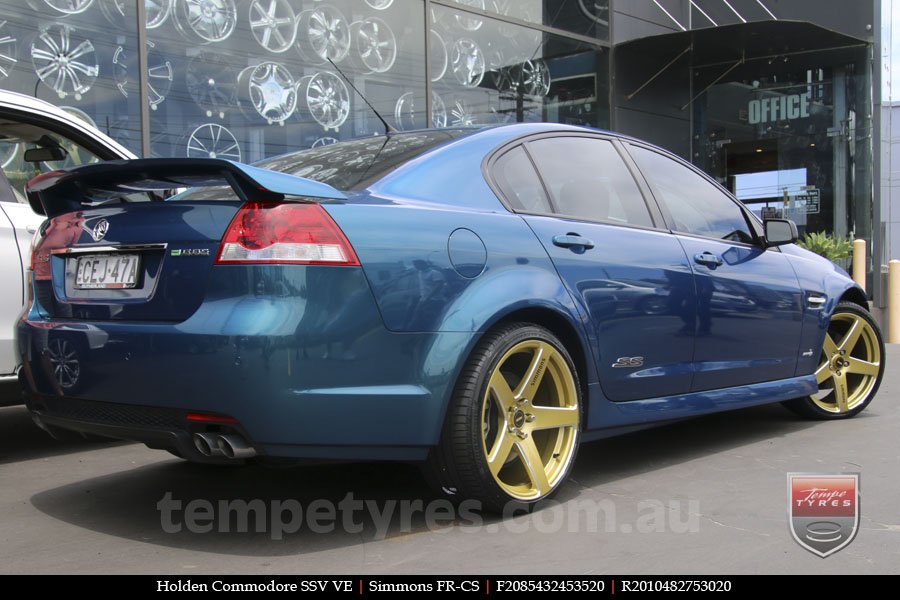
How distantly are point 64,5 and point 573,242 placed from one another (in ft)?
21.6

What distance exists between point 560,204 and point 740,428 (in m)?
2.24

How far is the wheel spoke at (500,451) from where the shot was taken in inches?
133

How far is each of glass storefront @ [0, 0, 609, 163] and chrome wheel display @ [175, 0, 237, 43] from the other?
0.01m

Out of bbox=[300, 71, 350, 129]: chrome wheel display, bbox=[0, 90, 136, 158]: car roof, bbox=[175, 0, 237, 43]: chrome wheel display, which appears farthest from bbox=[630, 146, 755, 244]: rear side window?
bbox=[300, 71, 350, 129]: chrome wheel display

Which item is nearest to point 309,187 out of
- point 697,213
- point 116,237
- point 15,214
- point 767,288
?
point 116,237

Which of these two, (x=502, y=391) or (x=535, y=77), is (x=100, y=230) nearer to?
(x=502, y=391)

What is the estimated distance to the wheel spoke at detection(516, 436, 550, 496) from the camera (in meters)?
3.52

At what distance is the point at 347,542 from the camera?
321cm

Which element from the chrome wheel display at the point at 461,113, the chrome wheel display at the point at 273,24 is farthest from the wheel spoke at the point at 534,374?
the chrome wheel display at the point at 461,113

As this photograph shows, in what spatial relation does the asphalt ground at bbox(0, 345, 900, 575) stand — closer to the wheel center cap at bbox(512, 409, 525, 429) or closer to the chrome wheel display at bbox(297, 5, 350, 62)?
the wheel center cap at bbox(512, 409, 525, 429)

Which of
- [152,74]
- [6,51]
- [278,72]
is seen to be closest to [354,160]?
[6,51]

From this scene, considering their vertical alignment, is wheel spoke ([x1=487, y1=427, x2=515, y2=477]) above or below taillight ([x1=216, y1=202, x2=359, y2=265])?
below

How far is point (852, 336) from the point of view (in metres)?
5.72

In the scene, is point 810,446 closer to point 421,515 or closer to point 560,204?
point 560,204
